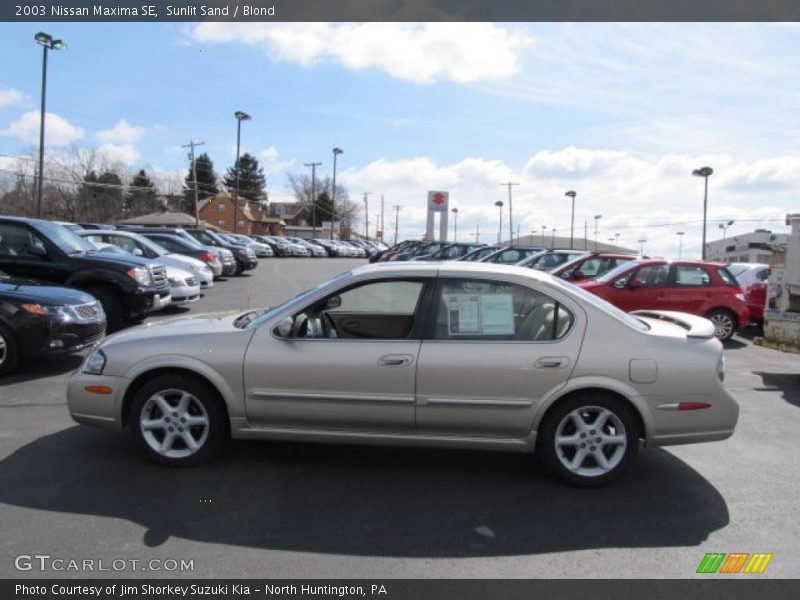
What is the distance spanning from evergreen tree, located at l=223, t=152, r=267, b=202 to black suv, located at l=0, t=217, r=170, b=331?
96.6 metres

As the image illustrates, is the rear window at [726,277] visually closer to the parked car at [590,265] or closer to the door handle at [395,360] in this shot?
the parked car at [590,265]

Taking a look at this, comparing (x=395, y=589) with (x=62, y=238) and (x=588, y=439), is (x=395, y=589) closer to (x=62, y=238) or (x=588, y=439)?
(x=588, y=439)

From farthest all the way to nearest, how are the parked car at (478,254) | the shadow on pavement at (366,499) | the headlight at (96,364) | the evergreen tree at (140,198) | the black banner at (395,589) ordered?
the evergreen tree at (140,198) → the parked car at (478,254) → the headlight at (96,364) → the shadow on pavement at (366,499) → the black banner at (395,589)

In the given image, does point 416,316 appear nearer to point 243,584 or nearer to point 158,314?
point 243,584

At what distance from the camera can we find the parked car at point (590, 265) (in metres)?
13.7

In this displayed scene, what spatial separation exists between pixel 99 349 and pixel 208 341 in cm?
88

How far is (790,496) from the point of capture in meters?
4.48

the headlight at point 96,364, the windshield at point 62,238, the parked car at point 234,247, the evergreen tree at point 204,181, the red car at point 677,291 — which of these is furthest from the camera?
the evergreen tree at point 204,181

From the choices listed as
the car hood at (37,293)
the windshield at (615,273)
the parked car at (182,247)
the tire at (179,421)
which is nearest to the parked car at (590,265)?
the windshield at (615,273)

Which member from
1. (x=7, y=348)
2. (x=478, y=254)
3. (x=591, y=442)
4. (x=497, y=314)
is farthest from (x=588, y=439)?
(x=478, y=254)

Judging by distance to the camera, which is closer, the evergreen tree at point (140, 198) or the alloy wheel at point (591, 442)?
the alloy wheel at point (591, 442)

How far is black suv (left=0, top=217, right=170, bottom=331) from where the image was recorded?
10.1 meters

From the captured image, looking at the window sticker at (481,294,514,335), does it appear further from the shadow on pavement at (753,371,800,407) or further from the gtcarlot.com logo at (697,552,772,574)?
the shadow on pavement at (753,371,800,407)

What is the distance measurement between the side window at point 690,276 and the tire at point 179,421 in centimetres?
986
